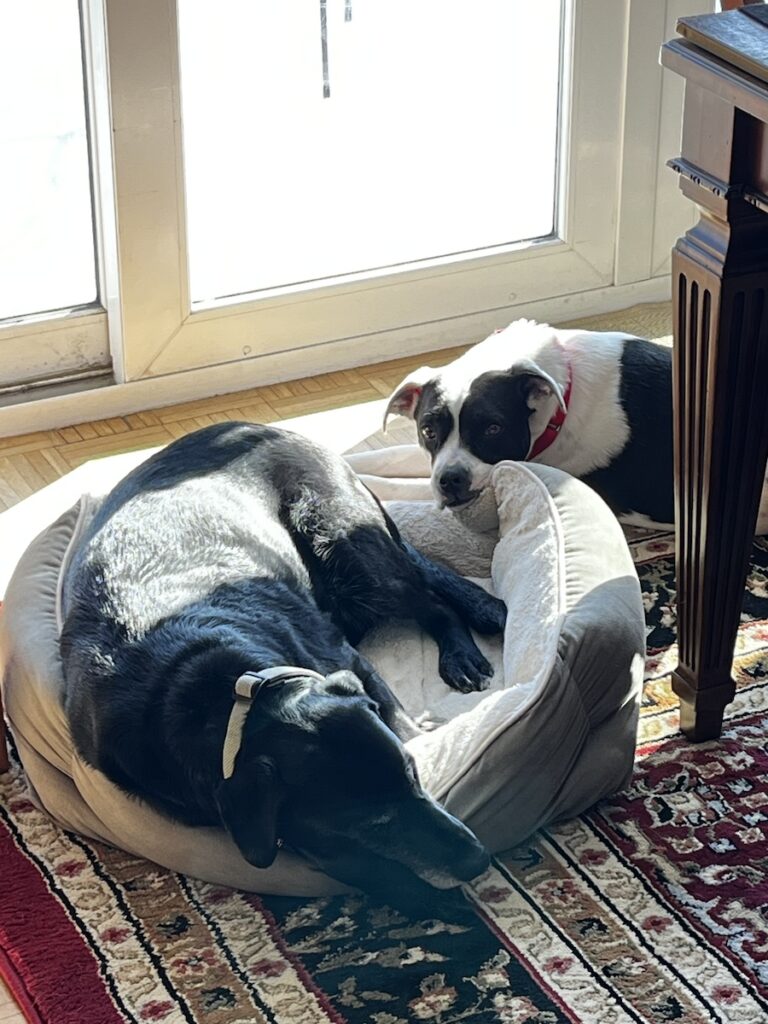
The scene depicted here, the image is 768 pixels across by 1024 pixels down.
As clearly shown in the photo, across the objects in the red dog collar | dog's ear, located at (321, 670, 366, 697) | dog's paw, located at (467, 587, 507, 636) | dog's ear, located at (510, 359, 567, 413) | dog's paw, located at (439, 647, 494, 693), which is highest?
dog's ear, located at (510, 359, 567, 413)

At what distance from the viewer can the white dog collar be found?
6.21 feet

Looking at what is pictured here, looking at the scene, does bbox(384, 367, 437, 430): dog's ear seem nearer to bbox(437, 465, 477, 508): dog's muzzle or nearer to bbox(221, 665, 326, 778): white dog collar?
bbox(437, 465, 477, 508): dog's muzzle

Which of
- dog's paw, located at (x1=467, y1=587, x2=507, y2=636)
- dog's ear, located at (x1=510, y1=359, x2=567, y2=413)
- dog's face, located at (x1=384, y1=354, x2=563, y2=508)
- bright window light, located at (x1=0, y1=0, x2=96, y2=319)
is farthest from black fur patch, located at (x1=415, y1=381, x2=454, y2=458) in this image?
bright window light, located at (x1=0, y1=0, x2=96, y2=319)

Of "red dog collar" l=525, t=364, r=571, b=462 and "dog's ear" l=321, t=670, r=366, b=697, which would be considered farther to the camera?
"red dog collar" l=525, t=364, r=571, b=462

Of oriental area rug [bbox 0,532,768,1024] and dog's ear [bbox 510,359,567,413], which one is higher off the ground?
dog's ear [bbox 510,359,567,413]

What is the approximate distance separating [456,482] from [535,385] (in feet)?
0.72

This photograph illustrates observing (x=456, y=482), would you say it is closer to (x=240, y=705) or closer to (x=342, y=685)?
(x=342, y=685)

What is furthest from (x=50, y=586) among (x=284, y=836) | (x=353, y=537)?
(x=284, y=836)

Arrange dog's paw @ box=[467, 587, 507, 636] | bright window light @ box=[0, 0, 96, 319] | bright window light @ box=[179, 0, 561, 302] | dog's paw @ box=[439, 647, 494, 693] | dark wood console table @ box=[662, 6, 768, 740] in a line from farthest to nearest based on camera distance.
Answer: bright window light @ box=[179, 0, 561, 302] < bright window light @ box=[0, 0, 96, 319] < dog's paw @ box=[467, 587, 507, 636] < dog's paw @ box=[439, 647, 494, 693] < dark wood console table @ box=[662, 6, 768, 740]

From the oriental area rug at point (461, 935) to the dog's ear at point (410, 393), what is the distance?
0.89 meters

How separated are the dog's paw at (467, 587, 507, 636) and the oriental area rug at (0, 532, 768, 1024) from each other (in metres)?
0.37

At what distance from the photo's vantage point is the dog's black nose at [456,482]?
8.94 feet

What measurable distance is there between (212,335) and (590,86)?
1.02 m

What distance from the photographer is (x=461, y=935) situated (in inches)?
77.7
